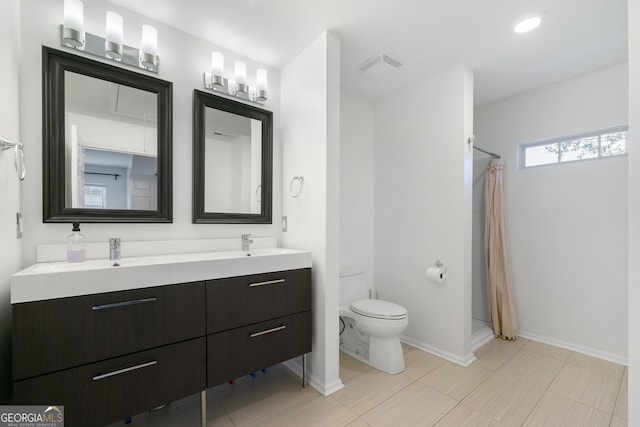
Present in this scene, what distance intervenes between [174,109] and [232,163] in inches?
19.7

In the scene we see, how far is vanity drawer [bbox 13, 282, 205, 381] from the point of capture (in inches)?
40.9

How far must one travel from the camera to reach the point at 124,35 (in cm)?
166

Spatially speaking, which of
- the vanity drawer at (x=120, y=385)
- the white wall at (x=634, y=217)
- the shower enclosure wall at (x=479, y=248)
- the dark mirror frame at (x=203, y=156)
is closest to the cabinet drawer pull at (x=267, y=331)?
the vanity drawer at (x=120, y=385)

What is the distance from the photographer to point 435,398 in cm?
177

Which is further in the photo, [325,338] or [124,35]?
[325,338]

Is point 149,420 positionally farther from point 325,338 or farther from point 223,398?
point 325,338

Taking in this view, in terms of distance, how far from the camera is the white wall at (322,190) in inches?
73.5

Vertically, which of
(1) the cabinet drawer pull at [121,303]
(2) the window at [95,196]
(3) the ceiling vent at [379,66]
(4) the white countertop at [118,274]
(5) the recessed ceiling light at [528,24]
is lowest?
(1) the cabinet drawer pull at [121,303]

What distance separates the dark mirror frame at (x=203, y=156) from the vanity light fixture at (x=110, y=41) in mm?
320

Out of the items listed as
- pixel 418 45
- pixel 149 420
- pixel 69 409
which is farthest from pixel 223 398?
pixel 418 45

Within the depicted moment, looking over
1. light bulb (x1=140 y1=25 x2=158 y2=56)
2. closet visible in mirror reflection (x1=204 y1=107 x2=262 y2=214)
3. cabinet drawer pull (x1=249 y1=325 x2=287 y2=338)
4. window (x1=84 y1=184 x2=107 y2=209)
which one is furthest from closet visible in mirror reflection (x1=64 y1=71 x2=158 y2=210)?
cabinet drawer pull (x1=249 y1=325 x2=287 y2=338)

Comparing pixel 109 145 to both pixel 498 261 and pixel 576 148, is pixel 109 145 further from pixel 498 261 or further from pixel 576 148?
pixel 576 148

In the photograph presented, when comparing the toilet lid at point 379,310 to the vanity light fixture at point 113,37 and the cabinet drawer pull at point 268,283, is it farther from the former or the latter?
the vanity light fixture at point 113,37

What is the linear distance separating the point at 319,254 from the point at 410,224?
1.15 m
